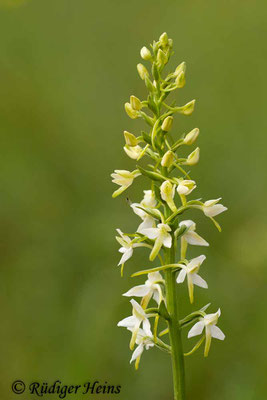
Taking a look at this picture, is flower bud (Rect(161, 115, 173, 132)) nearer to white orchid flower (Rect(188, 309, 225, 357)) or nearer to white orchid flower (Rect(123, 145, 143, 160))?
white orchid flower (Rect(123, 145, 143, 160))

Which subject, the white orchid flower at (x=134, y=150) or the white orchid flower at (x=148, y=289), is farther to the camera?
the white orchid flower at (x=134, y=150)

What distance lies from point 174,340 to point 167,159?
0.44 m

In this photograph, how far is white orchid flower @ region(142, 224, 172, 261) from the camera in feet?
4.21

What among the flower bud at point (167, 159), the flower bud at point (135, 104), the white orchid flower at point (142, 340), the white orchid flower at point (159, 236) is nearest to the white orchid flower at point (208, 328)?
the white orchid flower at point (142, 340)

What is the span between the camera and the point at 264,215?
278cm

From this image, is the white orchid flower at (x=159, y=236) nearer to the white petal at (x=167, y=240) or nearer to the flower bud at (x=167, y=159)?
the white petal at (x=167, y=240)

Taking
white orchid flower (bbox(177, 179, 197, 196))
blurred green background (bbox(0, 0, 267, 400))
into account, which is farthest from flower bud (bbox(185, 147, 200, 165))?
blurred green background (bbox(0, 0, 267, 400))

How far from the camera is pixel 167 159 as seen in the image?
1.33 meters

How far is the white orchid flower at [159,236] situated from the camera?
1283mm

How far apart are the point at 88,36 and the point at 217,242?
194 cm

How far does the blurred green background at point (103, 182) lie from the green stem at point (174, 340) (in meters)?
0.72

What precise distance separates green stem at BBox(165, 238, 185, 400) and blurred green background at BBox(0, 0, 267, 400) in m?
0.72

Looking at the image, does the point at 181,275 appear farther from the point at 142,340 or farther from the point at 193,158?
the point at 193,158

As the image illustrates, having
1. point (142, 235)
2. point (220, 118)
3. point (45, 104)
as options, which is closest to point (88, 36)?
point (45, 104)
